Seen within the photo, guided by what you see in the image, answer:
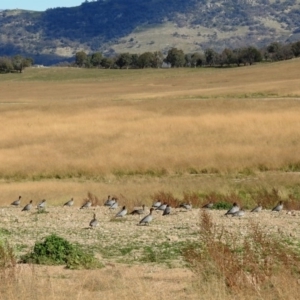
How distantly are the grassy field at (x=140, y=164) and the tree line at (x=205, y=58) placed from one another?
85363mm

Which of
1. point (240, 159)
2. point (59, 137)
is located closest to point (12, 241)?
point (240, 159)

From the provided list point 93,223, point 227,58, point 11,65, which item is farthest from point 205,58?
point 93,223

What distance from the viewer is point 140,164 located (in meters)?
34.0

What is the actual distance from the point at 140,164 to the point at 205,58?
132166 millimetres

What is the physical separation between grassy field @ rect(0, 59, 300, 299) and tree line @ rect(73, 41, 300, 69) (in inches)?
3361

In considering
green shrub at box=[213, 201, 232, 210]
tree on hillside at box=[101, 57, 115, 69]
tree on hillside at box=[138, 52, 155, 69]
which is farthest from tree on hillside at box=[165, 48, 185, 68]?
green shrub at box=[213, 201, 232, 210]

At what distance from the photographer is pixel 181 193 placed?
27297mm

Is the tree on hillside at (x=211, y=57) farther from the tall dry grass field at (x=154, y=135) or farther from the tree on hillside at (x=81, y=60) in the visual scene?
the tall dry grass field at (x=154, y=135)

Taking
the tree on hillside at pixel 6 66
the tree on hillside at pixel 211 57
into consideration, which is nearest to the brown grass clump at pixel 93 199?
the tree on hillside at pixel 6 66

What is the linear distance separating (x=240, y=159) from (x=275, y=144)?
153 inches

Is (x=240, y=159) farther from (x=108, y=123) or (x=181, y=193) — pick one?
(x=108, y=123)

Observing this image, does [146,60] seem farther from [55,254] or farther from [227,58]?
[55,254]

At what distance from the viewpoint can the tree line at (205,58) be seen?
150000mm

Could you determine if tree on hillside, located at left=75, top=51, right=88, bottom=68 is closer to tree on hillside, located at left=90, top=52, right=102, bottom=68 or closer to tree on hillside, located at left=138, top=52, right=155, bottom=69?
tree on hillside, located at left=90, top=52, right=102, bottom=68
